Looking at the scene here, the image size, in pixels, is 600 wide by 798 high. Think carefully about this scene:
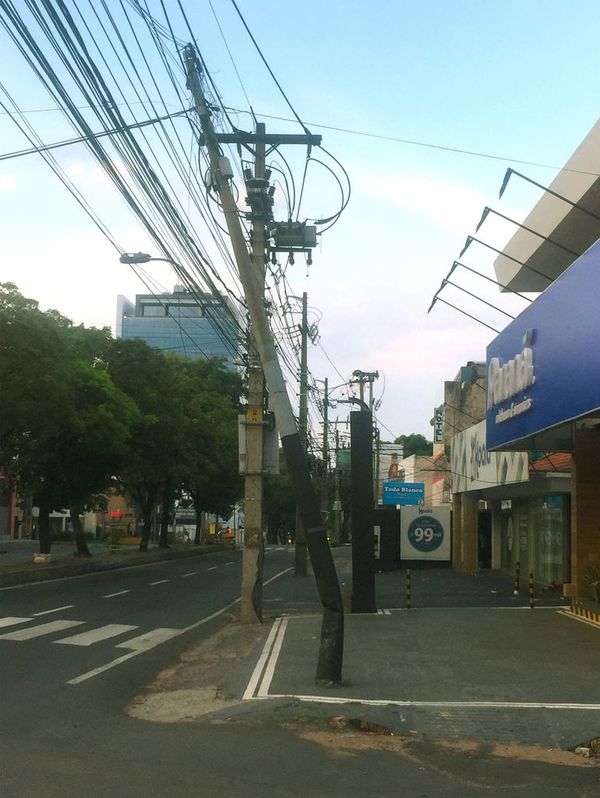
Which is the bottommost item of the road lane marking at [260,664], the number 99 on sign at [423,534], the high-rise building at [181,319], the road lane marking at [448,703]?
the road lane marking at [260,664]

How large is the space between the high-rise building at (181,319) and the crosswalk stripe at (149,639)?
5.74 metres

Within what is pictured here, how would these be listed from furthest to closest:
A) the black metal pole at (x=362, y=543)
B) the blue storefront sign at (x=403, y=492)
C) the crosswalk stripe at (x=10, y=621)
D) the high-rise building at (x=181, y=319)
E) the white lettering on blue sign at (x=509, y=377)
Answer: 1. the blue storefront sign at (x=403, y=492)
2. the black metal pole at (x=362, y=543)
3. the high-rise building at (x=181, y=319)
4. the crosswalk stripe at (x=10, y=621)
5. the white lettering on blue sign at (x=509, y=377)

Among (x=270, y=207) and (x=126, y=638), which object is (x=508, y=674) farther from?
(x=270, y=207)

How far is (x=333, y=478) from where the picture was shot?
6762cm

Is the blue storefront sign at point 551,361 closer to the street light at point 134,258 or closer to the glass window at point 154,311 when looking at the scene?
the street light at point 134,258

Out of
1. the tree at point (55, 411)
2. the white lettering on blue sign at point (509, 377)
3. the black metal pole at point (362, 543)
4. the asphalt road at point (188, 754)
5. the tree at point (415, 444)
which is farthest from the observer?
the tree at point (415, 444)

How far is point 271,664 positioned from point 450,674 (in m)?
2.41

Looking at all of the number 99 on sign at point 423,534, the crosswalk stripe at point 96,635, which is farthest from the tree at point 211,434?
the crosswalk stripe at point 96,635

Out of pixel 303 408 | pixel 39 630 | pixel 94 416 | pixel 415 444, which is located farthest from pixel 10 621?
pixel 415 444

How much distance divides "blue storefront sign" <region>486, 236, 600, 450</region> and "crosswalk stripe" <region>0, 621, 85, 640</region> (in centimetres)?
917

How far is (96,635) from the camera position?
15711 mm

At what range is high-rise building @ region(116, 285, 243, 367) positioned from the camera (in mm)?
17320

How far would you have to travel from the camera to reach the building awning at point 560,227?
17625 millimetres

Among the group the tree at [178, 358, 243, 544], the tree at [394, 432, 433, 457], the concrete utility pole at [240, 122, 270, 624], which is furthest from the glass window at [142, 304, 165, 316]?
the tree at [394, 432, 433, 457]
